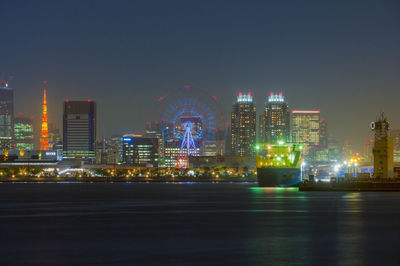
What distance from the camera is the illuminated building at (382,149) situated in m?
141

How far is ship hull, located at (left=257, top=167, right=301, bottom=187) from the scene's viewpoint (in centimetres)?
17350

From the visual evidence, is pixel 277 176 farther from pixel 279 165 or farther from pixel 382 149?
pixel 382 149

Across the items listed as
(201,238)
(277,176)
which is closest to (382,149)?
(277,176)

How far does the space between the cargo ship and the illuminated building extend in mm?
32638

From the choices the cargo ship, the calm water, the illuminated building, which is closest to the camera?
the calm water

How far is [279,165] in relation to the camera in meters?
186

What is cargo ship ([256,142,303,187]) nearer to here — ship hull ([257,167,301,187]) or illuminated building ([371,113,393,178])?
ship hull ([257,167,301,187])

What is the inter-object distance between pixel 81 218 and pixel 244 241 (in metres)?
23.6

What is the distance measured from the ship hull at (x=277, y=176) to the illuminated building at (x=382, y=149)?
1272 inches

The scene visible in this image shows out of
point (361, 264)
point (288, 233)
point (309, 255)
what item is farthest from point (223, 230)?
point (361, 264)

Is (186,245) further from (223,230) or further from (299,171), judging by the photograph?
(299,171)

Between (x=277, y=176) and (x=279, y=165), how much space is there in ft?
41.8

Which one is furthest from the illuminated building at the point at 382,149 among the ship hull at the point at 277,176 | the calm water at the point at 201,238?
the calm water at the point at 201,238

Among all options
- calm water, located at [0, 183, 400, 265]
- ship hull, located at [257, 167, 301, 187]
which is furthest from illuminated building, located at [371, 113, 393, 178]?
calm water, located at [0, 183, 400, 265]
